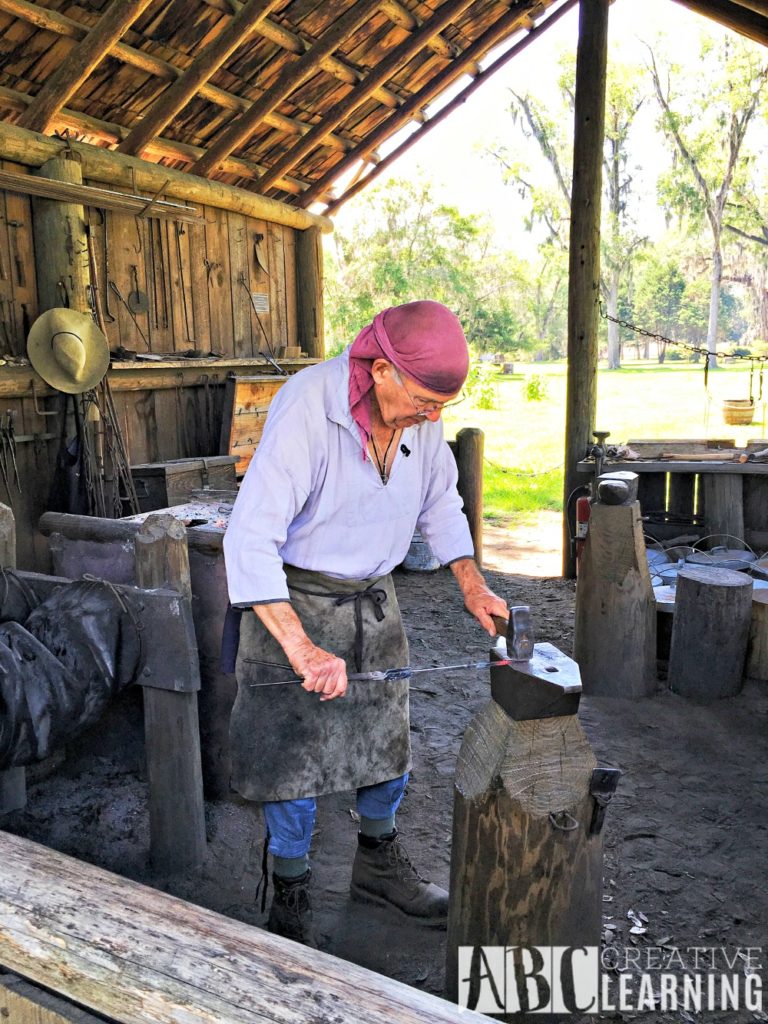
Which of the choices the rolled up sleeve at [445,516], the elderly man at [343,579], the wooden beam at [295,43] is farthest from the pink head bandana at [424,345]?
the wooden beam at [295,43]

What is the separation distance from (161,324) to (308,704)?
503 centimetres

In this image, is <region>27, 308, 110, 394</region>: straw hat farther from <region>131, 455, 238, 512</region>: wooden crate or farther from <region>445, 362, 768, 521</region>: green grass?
<region>445, 362, 768, 521</region>: green grass

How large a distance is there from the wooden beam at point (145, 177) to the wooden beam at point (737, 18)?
3.69m

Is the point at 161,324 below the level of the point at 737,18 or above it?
below

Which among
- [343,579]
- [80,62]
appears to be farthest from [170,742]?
[80,62]

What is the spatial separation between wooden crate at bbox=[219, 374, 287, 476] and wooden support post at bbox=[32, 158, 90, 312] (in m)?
1.66

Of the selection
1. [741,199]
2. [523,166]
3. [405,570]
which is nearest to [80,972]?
[405,570]

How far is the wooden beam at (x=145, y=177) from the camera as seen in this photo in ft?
17.0

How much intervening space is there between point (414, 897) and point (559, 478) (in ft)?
30.7

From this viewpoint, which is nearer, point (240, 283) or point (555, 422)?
point (240, 283)

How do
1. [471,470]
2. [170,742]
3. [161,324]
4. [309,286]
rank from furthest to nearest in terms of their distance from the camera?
[309,286]
[471,470]
[161,324]
[170,742]

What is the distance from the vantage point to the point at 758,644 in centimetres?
442

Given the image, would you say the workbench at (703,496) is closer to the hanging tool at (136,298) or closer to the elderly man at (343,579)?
the hanging tool at (136,298)

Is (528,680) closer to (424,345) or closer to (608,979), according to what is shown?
(424,345)
